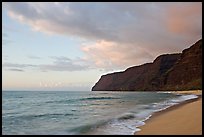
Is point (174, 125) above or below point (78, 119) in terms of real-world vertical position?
above

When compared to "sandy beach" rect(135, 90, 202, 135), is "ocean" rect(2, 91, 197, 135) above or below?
below

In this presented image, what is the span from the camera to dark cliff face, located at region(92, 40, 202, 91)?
101750mm

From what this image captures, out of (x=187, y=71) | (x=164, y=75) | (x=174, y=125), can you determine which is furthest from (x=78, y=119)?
(x=164, y=75)

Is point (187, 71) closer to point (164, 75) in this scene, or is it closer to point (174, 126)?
point (164, 75)

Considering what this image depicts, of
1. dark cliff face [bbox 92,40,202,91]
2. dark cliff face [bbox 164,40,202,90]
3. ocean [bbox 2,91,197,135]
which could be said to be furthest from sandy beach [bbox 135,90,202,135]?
dark cliff face [bbox 164,40,202,90]

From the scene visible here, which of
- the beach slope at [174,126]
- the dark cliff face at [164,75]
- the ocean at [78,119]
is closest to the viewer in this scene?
the beach slope at [174,126]

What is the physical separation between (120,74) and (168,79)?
139ft

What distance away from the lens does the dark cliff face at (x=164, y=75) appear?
102m

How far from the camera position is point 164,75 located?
119375 mm

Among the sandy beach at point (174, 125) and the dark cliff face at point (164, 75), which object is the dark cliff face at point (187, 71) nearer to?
the dark cliff face at point (164, 75)

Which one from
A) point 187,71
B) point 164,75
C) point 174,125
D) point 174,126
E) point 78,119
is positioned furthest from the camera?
point 164,75

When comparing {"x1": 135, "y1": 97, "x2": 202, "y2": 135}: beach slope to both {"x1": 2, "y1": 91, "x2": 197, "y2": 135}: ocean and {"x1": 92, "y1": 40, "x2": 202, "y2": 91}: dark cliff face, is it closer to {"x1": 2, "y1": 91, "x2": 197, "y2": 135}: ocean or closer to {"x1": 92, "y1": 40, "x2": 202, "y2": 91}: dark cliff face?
{"x1": 2, "y1": 91, "x2": 197, "y2": 135}: ocean

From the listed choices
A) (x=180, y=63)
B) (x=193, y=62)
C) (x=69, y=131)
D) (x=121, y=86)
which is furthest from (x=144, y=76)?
(x=69, y=131)

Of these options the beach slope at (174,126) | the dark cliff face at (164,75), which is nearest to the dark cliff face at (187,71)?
the dark cliff face at (164,75)
